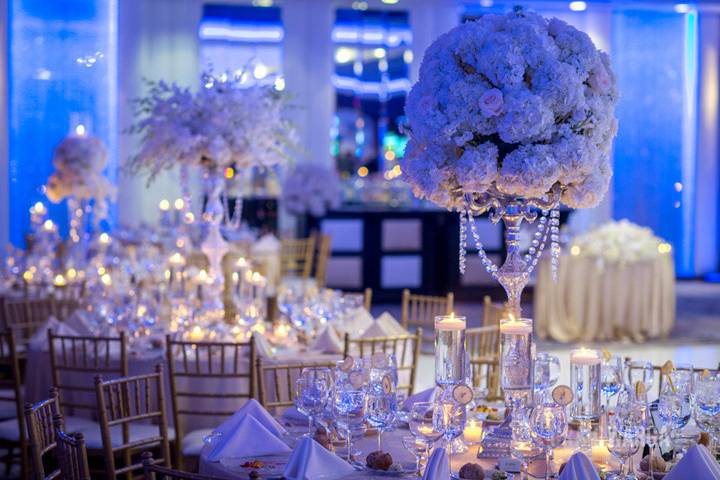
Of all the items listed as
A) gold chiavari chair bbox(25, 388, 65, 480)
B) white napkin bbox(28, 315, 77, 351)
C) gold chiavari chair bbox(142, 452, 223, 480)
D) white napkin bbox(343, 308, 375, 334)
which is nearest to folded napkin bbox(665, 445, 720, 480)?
gold chiavari chair bbox(142, 452, 223, 480)

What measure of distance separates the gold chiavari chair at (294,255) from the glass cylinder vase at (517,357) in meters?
8.02

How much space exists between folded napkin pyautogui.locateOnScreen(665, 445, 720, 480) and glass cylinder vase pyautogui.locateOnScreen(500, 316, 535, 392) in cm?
69

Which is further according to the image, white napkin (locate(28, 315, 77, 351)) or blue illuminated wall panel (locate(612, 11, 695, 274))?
blue illuminated wall panel (locate(612, 11, 695, 274))

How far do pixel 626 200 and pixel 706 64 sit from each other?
7.35 ft

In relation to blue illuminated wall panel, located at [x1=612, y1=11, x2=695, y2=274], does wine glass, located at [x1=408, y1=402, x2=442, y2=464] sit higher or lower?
lower

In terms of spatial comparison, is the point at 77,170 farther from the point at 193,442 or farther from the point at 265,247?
the point at 193,442

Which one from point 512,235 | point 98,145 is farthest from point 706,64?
point 512,235

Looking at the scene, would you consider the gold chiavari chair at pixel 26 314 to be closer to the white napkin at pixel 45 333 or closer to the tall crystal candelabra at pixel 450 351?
the white napkin at pixel 45 333

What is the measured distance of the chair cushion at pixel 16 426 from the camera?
525 centimetres

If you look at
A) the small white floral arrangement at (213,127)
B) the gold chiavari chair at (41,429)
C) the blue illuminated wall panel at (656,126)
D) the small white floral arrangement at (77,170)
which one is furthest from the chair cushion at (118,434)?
the blue illuminated wall panel at (656,126)

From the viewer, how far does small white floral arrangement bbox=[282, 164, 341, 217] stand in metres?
13.0

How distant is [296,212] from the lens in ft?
43.1

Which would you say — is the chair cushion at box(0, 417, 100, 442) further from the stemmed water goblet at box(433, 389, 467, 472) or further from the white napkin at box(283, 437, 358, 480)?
the stemmed water goblet at box(433, 389, 467, 472)

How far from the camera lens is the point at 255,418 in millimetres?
3492
